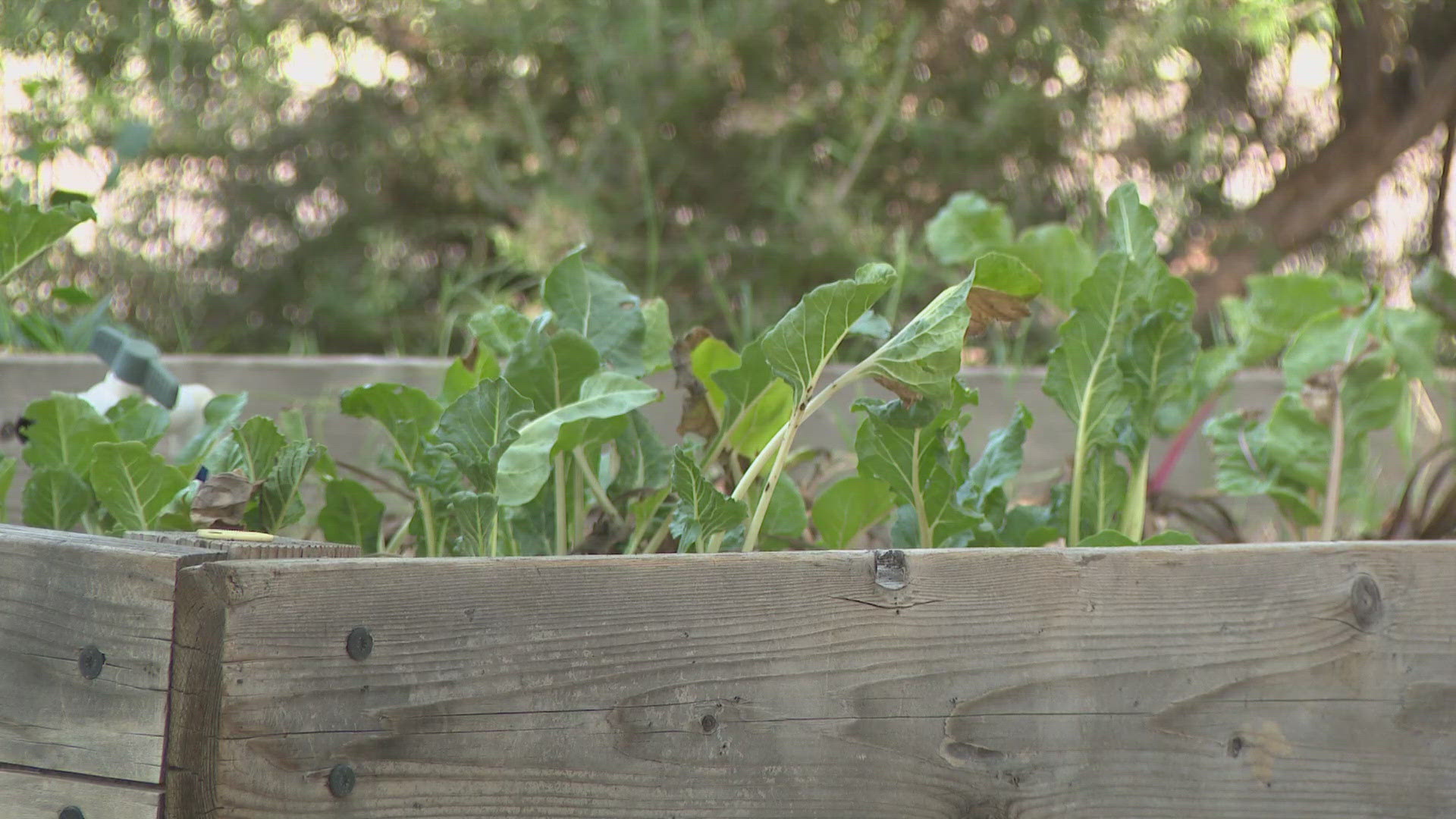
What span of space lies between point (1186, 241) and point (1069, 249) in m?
1.75

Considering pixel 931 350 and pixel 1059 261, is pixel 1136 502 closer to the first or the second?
pixel 1059 261

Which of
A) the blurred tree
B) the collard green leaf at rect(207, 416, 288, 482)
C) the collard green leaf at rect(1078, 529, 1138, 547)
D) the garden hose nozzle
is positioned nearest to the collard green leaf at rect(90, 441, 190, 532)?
the collard green leaf at rect(207, 416, 288, 482)

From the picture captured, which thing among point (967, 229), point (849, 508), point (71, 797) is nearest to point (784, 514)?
point (849, 508)

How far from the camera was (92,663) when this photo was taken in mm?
577

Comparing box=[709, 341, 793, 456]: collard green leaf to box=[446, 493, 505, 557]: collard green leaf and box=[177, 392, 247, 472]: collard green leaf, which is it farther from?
box=[177, 392, 247, 472]: collard green leaf

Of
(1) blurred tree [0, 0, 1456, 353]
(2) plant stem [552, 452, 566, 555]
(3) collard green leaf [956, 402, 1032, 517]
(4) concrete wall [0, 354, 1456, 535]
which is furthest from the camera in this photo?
(1) blurred tree [0, 0, 1456, 353]

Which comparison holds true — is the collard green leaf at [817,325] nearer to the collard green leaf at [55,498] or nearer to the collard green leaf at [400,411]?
the collard green leaf at [400,411]

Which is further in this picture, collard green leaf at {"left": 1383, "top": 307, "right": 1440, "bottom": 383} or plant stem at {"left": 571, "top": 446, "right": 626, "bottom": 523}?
collard green leaf at {"left": 1383, "top": 307, "right": 1440, "bottom": 383}

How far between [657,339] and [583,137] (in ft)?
5.11

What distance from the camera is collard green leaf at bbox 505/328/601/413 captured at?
758mm

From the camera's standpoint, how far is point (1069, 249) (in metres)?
1.05

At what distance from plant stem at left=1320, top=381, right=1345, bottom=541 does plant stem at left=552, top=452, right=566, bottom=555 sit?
0.68m

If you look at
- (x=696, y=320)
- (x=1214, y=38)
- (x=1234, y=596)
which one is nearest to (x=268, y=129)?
(x=696, y=320)

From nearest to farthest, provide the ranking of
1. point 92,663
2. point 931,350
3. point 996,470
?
1. point 92,663
2. point 931,350
3. point 996,470
